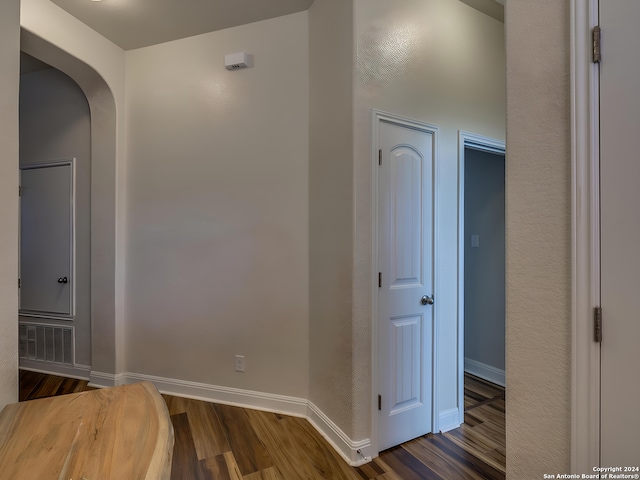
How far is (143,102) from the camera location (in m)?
2.69

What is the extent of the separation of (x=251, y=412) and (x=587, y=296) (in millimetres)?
2285

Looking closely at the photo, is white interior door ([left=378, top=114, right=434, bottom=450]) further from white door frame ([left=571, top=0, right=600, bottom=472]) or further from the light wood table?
the light wood table

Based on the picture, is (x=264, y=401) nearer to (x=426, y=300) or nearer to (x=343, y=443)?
(x=343, y=443)

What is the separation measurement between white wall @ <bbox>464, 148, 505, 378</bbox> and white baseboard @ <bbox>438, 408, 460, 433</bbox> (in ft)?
3.09

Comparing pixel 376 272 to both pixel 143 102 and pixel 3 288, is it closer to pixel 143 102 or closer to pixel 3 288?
pixel 3 288

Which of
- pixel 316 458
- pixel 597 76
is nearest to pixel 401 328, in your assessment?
pixel 316 458

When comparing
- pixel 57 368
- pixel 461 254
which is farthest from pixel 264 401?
pixel 57 368

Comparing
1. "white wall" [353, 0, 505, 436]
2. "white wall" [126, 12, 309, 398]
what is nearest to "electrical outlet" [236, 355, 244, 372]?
"white wall" [126, 12, 309, 398]

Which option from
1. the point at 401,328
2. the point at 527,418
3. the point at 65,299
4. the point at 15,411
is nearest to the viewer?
the point at 527,418

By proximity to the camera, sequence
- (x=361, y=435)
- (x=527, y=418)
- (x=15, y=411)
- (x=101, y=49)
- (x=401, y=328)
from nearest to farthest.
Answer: (x=527, y=418)
(x=15, y=411)
(x=361, y=435)
(x=401, y=328)
(x=101, y=49)

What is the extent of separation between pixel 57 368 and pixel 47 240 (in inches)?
50.0

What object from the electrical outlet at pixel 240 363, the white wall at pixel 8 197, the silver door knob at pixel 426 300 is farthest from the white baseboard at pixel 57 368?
the silver door knob at pixel 426 300

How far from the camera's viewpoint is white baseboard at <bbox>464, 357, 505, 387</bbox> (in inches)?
113

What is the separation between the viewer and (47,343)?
302cm
